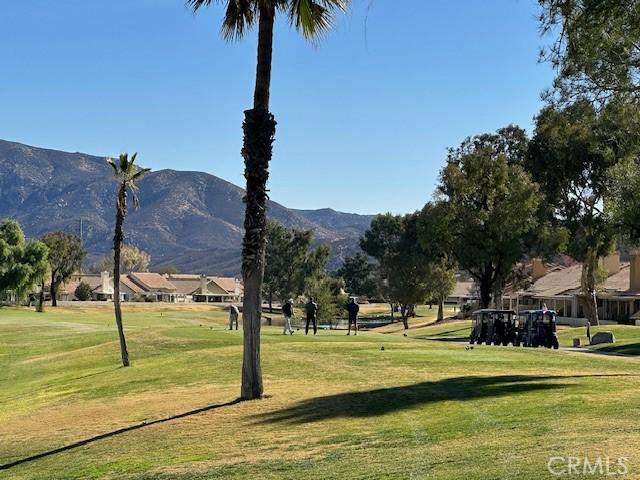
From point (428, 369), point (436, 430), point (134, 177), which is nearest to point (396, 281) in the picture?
point (134, 177)

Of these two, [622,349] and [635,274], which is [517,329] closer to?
[622,349]

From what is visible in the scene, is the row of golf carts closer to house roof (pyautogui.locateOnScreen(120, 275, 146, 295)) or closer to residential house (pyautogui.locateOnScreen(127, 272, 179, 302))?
residential house (pyautogui.locateOnScreen(127, 272, 179, 302))

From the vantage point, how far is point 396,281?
88.2 m

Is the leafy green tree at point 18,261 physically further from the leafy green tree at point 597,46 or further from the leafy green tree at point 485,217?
the leafy green tree at point 597,46

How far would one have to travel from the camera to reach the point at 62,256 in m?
114

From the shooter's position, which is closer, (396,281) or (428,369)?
(428,369)

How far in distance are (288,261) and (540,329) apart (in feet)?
305

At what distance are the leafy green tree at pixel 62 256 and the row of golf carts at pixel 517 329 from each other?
88.2m

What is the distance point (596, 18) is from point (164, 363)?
18.0 meters

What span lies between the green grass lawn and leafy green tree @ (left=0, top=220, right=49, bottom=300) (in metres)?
63.2

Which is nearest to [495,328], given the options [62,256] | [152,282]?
[62,256]

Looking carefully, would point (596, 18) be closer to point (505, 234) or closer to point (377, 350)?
point (377, 350)

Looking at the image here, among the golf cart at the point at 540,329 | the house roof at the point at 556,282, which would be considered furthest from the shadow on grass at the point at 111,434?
the house roof at the point at 556,282

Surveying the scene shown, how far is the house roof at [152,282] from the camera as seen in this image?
168m
